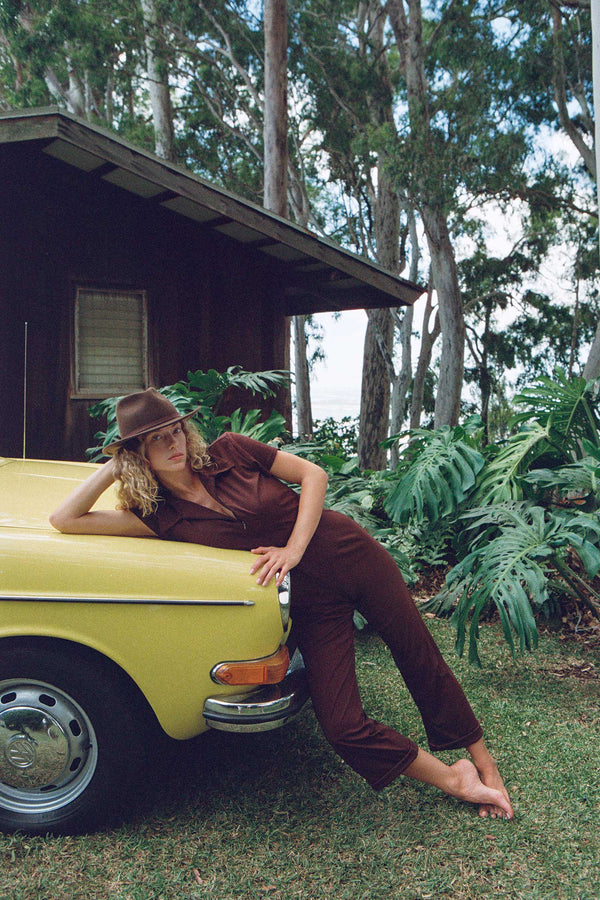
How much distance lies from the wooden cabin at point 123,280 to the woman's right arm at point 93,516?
461cm

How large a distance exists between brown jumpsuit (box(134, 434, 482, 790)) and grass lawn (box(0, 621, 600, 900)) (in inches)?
11.1

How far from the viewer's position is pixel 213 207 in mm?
7238

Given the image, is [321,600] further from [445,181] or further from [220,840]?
[445,181]

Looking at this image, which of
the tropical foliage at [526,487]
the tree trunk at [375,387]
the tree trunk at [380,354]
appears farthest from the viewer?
the tree trunk at [375,387]

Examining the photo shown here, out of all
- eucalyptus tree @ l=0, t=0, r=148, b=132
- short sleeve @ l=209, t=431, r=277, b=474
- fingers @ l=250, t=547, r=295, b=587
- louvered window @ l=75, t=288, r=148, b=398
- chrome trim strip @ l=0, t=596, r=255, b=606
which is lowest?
chrome trim strip @ l=0, t=596, r=255, b=606

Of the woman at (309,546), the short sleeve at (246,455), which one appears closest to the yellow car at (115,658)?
the woman at (309,546)

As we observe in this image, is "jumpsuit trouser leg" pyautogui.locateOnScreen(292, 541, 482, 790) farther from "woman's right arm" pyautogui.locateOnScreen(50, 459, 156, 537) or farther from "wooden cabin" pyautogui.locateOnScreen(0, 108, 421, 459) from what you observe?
"wooden cabin" pyautogui.locateOnScreen(0, 108, 421, 459)

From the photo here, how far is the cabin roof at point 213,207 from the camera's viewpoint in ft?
21.6

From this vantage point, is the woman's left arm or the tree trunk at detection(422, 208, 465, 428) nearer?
the woman's left arm

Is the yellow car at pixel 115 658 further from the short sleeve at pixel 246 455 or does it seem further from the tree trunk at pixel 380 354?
the tree trunk at pixel 380 354

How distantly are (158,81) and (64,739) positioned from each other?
17048mm

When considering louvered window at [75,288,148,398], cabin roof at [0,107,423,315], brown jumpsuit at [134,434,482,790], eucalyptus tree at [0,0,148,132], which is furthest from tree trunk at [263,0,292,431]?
brown jumpsuit at [134,434,482,790]

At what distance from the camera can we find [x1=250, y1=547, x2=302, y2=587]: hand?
278 cm

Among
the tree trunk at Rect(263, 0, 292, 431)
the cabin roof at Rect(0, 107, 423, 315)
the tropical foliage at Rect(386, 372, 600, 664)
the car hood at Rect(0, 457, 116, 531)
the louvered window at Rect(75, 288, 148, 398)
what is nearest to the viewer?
the car hood at Rect(0, 457, 116, 531)
